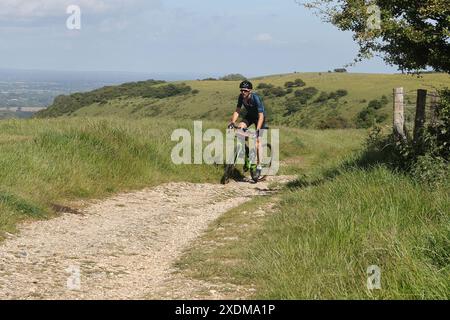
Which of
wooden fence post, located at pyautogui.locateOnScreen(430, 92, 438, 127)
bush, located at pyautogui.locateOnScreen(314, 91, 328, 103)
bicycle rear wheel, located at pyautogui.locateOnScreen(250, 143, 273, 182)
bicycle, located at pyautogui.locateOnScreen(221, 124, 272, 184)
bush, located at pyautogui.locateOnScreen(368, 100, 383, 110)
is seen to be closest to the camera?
wooden fence post, located at pyautogui.locateOnScreen(430, 92, 438, 127)

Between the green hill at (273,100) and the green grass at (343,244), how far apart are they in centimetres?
Answer: 4656

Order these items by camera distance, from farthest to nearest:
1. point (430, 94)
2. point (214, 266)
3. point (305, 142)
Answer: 1. point (305, 142)
2. point (430, 94)
3. point (214, 266)

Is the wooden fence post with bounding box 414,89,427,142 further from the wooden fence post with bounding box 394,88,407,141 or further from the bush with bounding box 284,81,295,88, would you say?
the bush with bounding box 284,81,295,88

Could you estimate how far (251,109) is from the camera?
14297mm

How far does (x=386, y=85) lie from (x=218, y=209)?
8455cm

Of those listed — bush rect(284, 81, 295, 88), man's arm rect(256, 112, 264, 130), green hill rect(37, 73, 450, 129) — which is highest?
bush rect(284, 81, 295, 88)

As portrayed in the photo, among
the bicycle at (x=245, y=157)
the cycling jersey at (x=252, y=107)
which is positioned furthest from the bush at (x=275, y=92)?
the cycling jersey at (x=252, y=107)

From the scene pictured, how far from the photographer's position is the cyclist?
1384 centimetres

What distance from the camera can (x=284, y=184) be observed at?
45.9ft

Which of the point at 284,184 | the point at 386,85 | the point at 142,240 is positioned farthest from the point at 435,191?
the point at 386,85

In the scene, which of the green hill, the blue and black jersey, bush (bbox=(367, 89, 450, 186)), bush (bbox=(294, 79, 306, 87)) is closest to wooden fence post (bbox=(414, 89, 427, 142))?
bush (bbox=(367, 89, 450, 186))

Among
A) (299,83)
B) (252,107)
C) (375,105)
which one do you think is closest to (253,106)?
(252,107)

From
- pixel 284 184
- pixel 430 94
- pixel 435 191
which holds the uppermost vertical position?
pixel 430 94
